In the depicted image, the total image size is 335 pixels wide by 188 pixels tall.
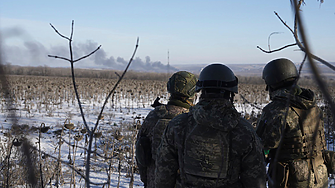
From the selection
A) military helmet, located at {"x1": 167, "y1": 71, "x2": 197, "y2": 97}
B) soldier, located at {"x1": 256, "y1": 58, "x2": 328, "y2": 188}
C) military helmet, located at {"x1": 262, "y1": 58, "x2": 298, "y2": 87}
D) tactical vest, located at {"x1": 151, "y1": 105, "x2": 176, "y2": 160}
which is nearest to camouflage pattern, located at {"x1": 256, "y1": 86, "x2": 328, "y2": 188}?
soldier, located at {"x1": 256, "y1": 58, "x2": 328, "y2": 188}

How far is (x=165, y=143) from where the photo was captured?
207 cm

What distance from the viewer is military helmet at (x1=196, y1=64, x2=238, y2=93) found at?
208cm

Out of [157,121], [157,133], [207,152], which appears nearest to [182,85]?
[157,121]

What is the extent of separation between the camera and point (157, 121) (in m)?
2.76

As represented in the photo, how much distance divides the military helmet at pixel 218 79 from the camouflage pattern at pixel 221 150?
15 centimetres

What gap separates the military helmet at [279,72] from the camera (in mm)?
2756

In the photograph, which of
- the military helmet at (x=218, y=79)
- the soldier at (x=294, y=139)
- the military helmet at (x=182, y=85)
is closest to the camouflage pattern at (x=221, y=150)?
the military helmet at (x=218, y=79)

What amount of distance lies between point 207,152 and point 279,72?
1390 millimetres

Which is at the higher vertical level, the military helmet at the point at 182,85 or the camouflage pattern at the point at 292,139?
the military helmet at the point at 182,85

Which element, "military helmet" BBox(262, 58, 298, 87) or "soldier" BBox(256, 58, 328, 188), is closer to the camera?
"soldier" BBox(256, 58, 328, 188)

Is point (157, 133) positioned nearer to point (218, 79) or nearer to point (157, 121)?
point (157, 121)

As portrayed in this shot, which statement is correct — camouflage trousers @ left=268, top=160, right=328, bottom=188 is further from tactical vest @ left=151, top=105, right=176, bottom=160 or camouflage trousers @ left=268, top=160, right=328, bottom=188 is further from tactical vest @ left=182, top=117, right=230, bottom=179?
tactical vest @ left=151, top=105, right=176, bottom=160

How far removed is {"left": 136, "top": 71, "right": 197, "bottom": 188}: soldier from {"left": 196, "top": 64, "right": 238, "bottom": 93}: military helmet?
72cm

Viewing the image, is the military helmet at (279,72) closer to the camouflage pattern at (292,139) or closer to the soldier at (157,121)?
the camouflage pattern at (292,139)
